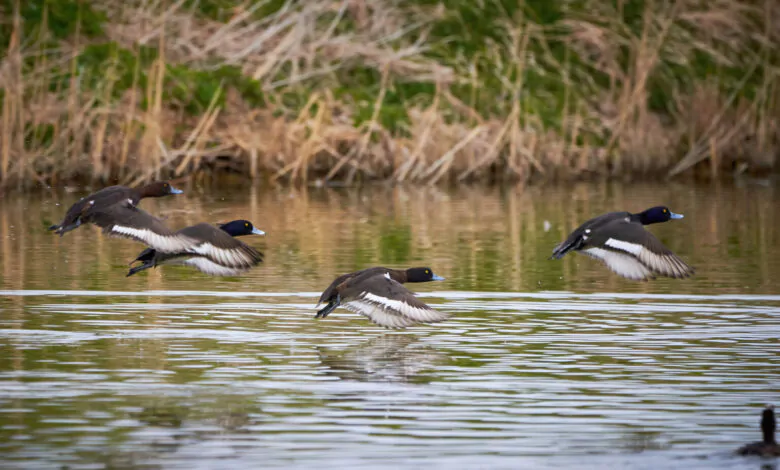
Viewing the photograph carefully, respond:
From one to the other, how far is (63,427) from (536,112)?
74.5 feet

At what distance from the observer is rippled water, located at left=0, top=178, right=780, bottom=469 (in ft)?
26.9

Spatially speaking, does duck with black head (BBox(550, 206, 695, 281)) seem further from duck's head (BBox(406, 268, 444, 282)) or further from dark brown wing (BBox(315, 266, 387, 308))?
dark brown wing (BBox(315, 266, 387, 308))

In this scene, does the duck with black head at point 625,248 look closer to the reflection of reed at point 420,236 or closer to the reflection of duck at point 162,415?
the reflection of reed at point 420,236

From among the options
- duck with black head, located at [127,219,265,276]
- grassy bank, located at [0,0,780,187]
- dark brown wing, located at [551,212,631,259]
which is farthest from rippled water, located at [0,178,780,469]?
grassy bank, located at [0,0,780,187]

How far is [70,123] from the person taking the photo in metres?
26.2

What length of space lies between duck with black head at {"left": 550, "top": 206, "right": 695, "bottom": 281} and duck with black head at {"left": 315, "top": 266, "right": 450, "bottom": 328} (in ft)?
6.05

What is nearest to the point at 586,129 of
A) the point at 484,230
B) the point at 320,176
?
the point at 320,176

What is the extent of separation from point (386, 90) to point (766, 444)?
2372cm

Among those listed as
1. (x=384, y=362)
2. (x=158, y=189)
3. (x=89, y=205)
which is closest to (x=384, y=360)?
(x=384, y=362)

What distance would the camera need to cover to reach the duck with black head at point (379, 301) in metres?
11.9

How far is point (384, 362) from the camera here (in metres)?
10.9

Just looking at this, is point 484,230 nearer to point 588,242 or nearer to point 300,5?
point 588,242

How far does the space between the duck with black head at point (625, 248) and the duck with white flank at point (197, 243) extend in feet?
8.55

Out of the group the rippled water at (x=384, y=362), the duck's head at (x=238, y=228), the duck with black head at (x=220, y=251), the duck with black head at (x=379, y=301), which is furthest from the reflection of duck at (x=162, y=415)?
the duck's head at (x=238, y=228)
